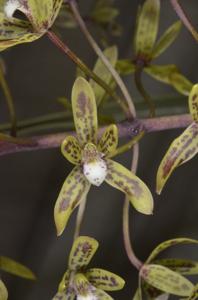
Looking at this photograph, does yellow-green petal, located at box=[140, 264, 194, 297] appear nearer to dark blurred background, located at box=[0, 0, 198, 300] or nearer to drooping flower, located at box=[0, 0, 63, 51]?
drooping flower, located at box=[0, 0, 63, 51]

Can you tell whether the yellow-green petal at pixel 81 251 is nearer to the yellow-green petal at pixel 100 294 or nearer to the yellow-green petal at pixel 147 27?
the yellow-green petal at pixel 100 294

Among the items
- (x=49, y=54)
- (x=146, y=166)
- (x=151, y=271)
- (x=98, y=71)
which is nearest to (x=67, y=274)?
(x=151, y=271)

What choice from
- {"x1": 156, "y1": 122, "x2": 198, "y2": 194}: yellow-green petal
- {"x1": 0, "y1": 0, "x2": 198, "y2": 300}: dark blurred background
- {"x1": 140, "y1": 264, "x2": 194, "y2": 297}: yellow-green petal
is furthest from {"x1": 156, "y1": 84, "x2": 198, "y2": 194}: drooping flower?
{"x1": 0, "y1": 0, "x2": 198, "y2": 300}: dark blurred background

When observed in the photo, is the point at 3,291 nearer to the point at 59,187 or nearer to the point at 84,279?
the point at 84,279

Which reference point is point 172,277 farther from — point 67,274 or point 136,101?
point 136,101

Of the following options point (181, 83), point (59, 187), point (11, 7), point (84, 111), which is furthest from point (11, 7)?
point (59, 187)

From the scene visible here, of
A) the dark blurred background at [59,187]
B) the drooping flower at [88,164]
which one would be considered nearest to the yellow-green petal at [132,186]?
the drooping flower at [88,164]

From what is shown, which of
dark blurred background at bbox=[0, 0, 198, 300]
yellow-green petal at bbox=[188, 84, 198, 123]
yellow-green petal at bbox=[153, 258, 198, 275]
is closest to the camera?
yellow-green petal at bbox=[188, 84, 198, 123]
